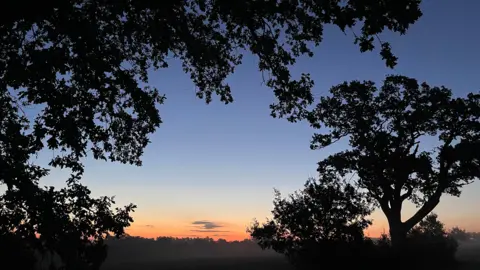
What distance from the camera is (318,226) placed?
76.0 feet

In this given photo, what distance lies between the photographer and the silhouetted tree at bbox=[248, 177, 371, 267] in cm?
2262

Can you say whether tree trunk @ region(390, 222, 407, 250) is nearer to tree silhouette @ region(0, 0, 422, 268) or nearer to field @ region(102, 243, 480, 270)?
field @ region(102, 243, 480, 270)

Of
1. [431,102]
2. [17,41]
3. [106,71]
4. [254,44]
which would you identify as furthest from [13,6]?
[431,102]

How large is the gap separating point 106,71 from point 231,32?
4947 millimetres

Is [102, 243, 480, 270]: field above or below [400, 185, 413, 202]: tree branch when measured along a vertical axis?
below

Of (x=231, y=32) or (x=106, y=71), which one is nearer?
(x=106, y=71)

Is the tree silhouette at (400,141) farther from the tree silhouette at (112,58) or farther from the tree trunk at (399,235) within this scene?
the tree silhouette at (112,58)

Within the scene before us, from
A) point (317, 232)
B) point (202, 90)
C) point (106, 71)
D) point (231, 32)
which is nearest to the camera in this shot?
point (106, 71)

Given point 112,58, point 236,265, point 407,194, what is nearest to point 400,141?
point 407,194

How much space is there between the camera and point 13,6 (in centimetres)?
757

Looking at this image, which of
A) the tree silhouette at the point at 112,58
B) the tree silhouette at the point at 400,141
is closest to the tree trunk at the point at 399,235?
the tree silhouette at the point at 400,141

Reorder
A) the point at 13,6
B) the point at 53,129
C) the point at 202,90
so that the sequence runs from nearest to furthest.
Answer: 1. the point at 13,6
2. the point at 53,129
3. the point at 202,90

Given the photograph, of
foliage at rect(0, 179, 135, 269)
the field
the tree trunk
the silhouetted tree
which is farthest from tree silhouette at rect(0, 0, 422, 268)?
the field

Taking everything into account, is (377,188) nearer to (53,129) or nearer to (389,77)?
(389,77)
